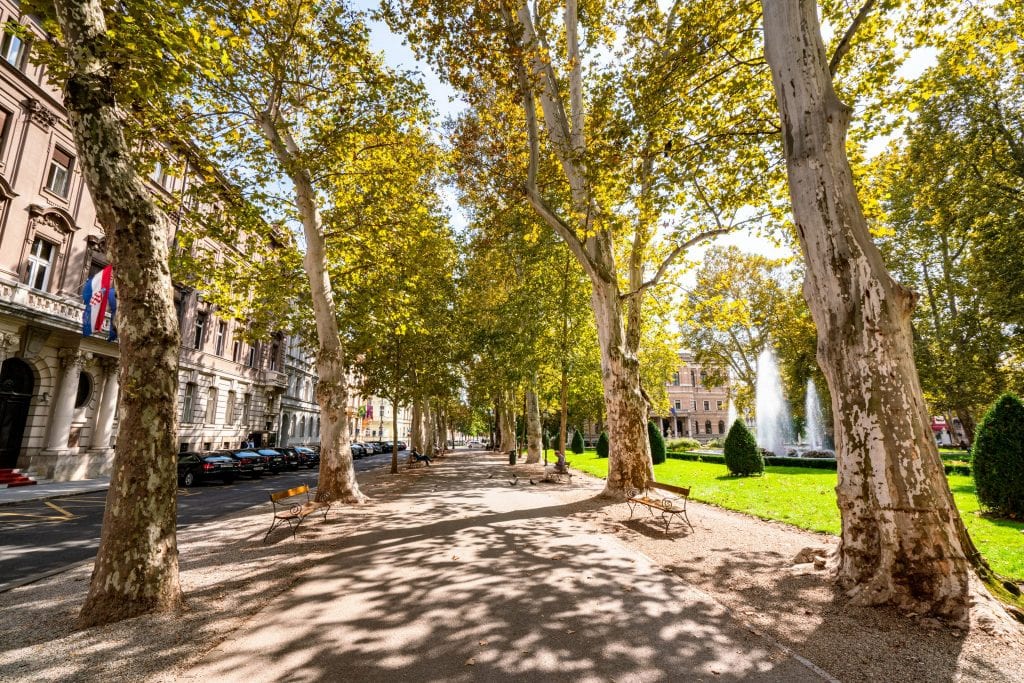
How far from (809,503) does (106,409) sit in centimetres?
2804

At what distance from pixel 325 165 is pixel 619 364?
9.23m

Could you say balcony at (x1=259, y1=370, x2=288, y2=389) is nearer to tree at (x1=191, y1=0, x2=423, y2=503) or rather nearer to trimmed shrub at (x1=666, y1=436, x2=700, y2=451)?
tree at (x1=191, y1=0, x2=423, y2=503)

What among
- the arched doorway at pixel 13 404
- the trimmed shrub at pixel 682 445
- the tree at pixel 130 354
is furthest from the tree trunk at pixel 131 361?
the trimmed shrub at pixel 682 445

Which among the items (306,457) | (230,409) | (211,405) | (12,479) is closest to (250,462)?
(12,479)

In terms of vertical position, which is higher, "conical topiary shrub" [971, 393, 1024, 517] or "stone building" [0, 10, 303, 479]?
"stone building" [0, 10, 303, 479]

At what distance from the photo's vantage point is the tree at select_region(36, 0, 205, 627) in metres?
4.54

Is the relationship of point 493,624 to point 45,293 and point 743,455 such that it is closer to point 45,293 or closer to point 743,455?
point 743,455

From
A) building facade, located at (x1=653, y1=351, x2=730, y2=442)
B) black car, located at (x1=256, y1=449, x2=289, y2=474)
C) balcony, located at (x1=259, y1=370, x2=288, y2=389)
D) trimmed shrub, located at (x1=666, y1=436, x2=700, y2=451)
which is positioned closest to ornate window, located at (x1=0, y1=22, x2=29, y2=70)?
black car, located at (x1=256, y1=449, x2=289, y2=474)

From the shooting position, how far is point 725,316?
15.1 metres

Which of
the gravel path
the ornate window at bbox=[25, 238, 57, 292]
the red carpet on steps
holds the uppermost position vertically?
the ornate window at bbox=[25, 238, 57, 292]

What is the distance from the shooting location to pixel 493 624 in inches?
177

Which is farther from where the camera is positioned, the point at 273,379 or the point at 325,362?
the point at 273,379

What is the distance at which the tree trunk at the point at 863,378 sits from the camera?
15.2 ft

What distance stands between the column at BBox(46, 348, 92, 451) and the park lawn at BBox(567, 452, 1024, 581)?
24557mm
